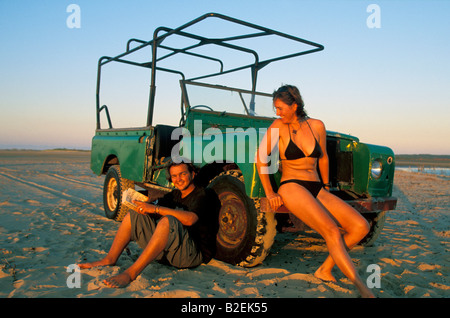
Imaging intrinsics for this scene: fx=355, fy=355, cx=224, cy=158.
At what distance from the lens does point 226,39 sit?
562cm

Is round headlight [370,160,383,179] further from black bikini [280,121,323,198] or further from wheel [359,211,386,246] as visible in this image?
black bikini [280,121,323,198]

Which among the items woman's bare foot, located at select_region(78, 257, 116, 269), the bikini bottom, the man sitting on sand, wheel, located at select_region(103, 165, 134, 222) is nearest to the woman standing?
the bikini bottom

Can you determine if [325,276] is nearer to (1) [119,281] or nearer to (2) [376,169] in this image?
(2) [376,169]

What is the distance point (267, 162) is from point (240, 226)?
76 centimetres

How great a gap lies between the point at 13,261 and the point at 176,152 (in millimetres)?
2078

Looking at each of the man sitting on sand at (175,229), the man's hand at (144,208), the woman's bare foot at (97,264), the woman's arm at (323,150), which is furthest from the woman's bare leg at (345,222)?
the woman's bare foot at (97,264)

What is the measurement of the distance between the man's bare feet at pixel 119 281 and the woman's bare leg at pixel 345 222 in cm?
155

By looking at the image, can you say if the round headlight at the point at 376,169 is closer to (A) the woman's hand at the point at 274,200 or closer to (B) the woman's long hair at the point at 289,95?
(B) the woman's long hair at the point at 289,95

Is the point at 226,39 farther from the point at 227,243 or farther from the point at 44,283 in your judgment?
the point at 44,283

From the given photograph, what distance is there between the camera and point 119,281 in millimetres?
2695

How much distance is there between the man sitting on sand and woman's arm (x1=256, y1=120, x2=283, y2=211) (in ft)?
2.09

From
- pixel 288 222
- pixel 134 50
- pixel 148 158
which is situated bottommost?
pixel 288 222

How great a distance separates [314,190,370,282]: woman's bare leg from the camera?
2.83 m
